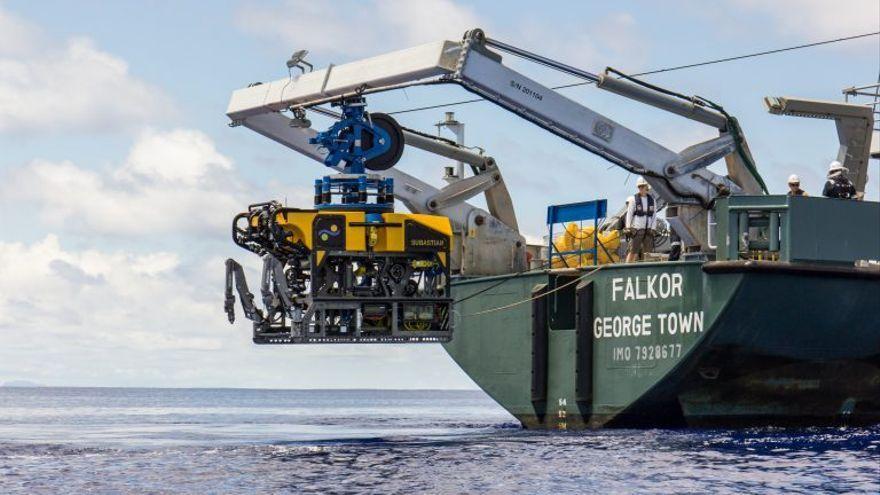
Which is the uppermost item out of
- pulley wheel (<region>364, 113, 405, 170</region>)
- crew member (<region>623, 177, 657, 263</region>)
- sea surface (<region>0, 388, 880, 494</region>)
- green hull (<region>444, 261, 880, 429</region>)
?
pulley wheel (<region>364, 113, 405, 170</region>)

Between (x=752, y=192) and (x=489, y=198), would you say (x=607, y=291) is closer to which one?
(x=752, y=192)

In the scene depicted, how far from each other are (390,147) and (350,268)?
10.1 ft

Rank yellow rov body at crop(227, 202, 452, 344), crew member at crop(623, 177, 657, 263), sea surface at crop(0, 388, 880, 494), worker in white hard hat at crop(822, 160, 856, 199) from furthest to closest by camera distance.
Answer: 1. crew member at crop(623, 177, 657, 263)
2. worker in white hard hat at crop(822, 160, 856, 199)
3. yellow rov body at crop(227, 202, 452, 344)
4. sea surface at crop(0, 388, 880, 494)

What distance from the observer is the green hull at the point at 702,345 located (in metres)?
24.0

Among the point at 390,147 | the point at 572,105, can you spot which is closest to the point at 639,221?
the point at 572,105

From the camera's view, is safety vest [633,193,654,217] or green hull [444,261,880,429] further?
safety vest [633,193,654,217]

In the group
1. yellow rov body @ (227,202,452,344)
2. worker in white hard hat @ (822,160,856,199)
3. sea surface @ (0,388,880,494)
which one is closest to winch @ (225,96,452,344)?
yellow rov body @ (227,202,452,344)

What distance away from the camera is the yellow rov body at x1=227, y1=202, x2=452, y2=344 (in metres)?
23.3

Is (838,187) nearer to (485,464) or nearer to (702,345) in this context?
(702,345)

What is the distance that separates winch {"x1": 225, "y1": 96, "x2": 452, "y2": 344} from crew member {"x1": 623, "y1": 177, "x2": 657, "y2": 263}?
4.38m

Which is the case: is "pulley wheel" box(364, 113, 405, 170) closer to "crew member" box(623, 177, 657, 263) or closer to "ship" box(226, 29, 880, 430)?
"ship" box(226, 29, 880, 430)

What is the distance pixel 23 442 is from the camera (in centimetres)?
2870

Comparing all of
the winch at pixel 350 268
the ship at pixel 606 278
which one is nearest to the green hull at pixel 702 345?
the ship at pixel 606 278

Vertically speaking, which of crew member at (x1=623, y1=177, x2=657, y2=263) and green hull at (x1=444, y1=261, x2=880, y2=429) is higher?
crew member at (x1=623, y1=177, x2=657, y2=263)
